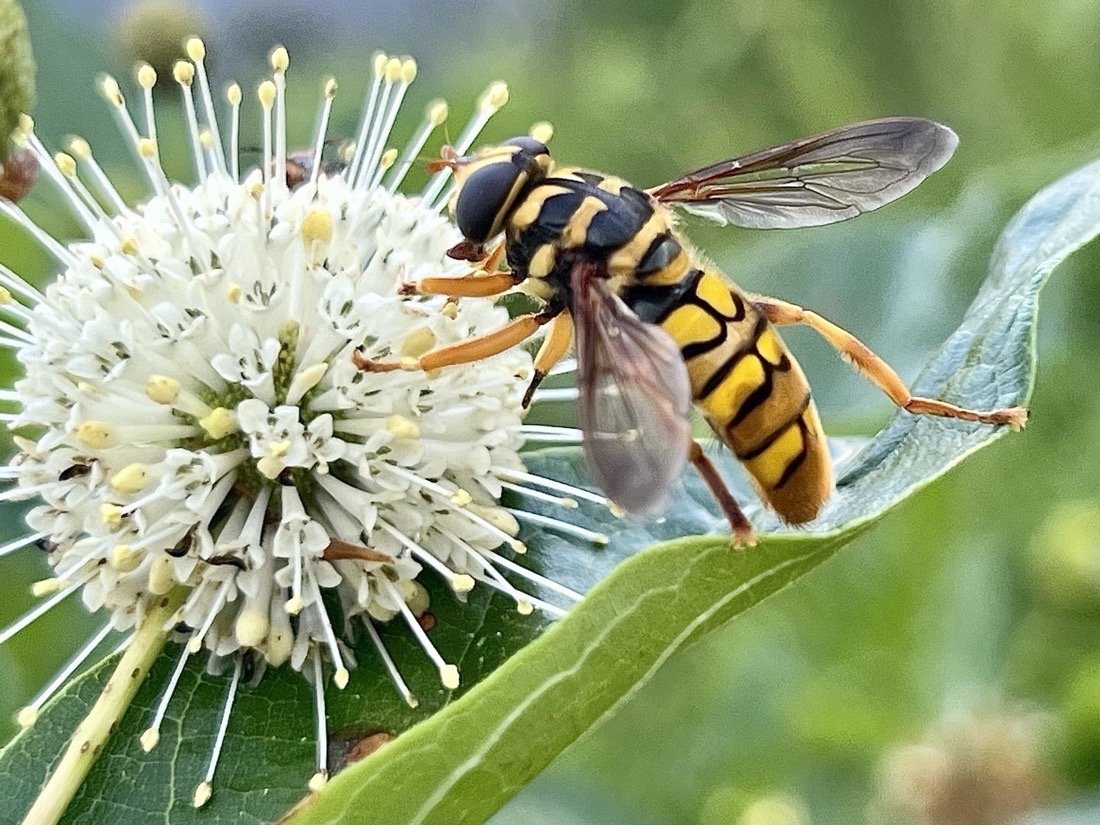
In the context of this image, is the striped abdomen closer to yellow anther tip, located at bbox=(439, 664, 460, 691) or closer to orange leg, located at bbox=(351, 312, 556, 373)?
orange leg, located at bbox=(351, 312, 556, 373)

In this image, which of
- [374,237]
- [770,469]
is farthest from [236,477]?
[770,469]

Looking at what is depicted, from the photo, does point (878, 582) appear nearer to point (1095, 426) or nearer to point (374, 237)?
point (1095, 426)

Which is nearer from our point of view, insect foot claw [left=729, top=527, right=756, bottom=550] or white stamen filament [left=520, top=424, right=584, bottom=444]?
insect foot claw [left=729, top=527, right=756, bottom=550]

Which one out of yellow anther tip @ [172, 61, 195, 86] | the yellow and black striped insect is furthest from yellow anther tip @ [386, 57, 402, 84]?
yellow anther tip @ [172, 61, 195, 86]

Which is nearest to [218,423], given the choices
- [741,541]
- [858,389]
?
[741,541]

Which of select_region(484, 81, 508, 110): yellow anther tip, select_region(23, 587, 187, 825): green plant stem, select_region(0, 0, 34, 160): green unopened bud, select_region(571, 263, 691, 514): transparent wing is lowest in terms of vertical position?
select_region(23, 587, 187, 825): green plant stem

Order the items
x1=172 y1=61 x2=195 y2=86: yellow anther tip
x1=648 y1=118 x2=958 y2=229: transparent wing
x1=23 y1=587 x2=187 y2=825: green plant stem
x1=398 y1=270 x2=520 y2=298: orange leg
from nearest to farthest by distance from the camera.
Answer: x1=23 y1=587 x2=187 y2=825: green plant stem < x1=398 y1=270 x2=520 y2=298: orange leg < x1=172 y1=61 x2=195 y2=86: yellow anther tip < x1=648 y1=118 x2=958 y2=229: transparent wing

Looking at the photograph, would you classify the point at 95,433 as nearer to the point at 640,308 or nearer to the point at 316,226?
the point at 316,226
